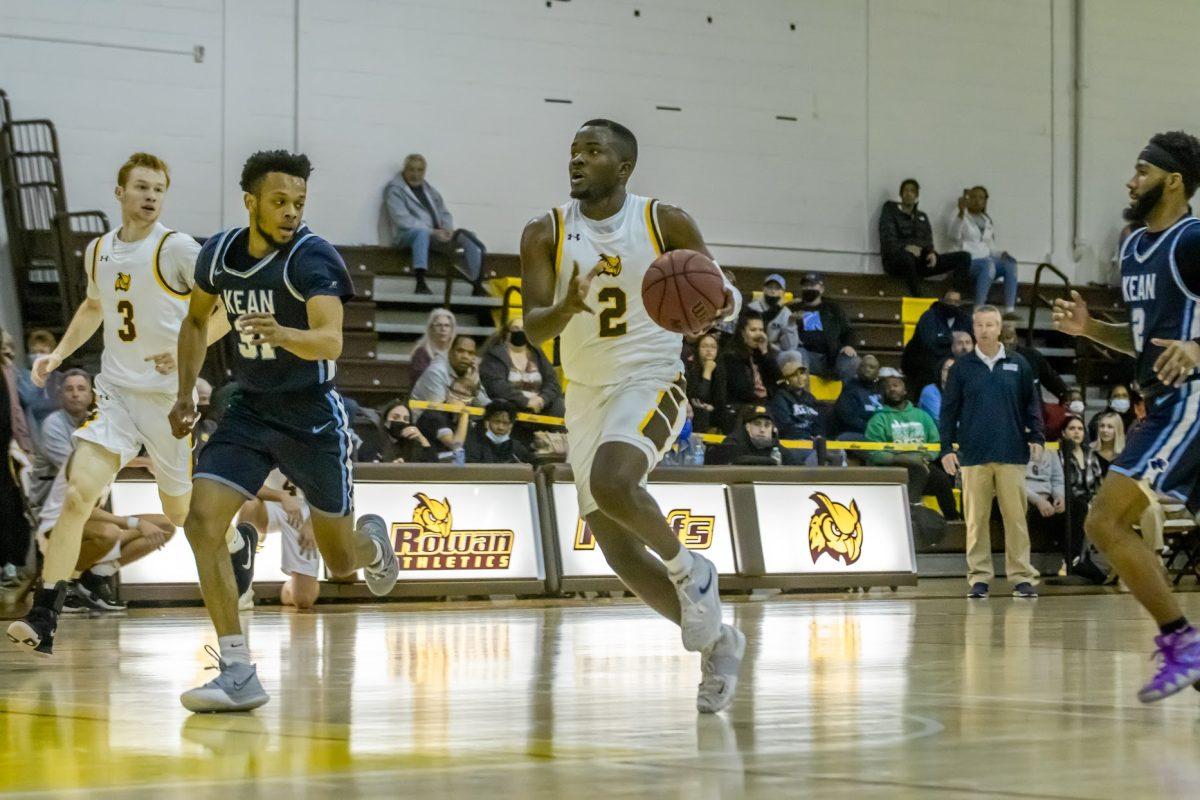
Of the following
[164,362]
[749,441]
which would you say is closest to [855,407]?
[749,441]

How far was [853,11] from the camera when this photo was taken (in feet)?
73.9

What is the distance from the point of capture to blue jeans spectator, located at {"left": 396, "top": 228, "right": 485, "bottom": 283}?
18594mm

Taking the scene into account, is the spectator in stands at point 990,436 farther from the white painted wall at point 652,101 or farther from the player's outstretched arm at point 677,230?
the player's outstretched arm at point 677,230

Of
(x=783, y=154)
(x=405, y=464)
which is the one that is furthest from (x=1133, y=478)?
(x=783, y=154)

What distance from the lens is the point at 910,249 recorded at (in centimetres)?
2167

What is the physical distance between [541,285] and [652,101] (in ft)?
50.0

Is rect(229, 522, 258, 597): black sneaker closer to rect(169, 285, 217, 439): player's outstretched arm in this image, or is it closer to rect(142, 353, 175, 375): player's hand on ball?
rect(142, 353, 175, 375): player's hand on ball

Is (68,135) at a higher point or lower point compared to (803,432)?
higher

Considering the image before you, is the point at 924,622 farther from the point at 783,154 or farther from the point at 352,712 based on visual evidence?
the point at 783,154

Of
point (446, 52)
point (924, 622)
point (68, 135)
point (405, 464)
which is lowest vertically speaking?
point (924, 622)

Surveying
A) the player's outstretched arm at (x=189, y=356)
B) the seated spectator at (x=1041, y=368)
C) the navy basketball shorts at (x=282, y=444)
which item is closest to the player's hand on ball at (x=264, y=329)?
the navy basketball shorts at (x=282, y=444)

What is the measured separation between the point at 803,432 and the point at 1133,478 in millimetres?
10324

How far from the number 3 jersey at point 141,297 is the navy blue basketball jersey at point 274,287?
7.88 feet

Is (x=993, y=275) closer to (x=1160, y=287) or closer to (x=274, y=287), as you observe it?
(x=1160, y=287)
